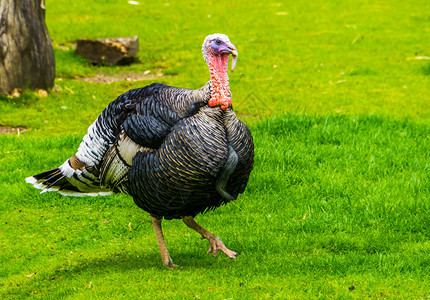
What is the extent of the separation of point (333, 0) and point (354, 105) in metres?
8.18

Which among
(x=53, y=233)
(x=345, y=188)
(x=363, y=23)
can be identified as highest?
(x=363, y=23)

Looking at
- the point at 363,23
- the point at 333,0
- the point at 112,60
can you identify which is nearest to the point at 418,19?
the point at 363,23

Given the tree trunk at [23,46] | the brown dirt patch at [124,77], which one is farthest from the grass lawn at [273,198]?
the tree trunk at [23,46]

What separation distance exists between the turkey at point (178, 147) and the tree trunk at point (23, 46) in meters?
5.22

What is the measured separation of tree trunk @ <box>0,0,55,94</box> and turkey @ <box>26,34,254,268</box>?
17.1 feet

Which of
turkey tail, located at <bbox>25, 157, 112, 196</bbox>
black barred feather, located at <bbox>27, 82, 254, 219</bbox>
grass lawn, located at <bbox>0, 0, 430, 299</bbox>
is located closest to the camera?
black barred feather, located at <bbox>27, 82, 254, 219</bbox>

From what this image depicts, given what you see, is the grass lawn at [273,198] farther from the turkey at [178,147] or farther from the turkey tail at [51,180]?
the turkey tail at [51,180]

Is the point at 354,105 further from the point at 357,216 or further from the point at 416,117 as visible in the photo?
the point at 357,216

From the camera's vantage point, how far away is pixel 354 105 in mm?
10141

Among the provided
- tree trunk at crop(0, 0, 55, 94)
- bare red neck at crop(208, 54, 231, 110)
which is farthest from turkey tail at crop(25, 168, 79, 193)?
tree trunk at crop(0, 0, 55, 94)

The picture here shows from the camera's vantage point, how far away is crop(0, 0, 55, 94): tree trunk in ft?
32.8

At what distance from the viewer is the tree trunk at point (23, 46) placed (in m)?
10.0

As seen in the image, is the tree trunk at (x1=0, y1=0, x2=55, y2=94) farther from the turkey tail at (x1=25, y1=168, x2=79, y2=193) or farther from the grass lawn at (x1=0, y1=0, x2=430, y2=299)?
the turkey tail at (x1=25, y1=168, x2=79, y2=193)

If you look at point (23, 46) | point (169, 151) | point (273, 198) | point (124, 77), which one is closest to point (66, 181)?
point (169, 151)
